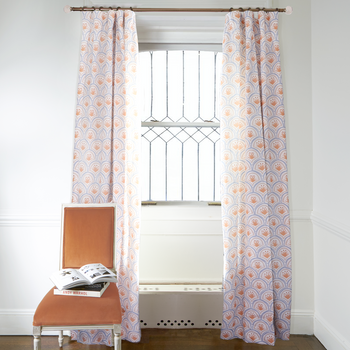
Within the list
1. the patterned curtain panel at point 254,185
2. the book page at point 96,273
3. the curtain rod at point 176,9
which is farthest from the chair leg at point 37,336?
the curtain rod at point 176,9

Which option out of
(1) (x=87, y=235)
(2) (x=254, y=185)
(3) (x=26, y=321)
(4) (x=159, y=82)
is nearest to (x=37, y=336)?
(1) (x=87, y=235)

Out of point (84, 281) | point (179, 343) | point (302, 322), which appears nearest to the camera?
point (84, 281)

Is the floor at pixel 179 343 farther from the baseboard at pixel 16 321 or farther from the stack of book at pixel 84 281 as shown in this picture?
the stack of book at pixel 84 281

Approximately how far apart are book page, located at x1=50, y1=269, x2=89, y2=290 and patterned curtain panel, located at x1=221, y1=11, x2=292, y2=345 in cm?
103

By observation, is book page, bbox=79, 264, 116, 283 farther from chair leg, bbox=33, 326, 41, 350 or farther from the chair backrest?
chair leg, bbox=33, 326, 41, 350

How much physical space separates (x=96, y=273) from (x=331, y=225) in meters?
1.58

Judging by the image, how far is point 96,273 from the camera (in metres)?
1.73

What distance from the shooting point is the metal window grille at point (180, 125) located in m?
2.46

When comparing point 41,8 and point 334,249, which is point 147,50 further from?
point 334,249

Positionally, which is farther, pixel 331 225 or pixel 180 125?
pixel 180 125

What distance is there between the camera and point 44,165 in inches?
88.0

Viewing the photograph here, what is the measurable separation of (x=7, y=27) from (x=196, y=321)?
2.73m

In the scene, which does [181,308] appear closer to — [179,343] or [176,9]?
[179,343]

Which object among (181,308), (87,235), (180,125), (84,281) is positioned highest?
(180,125)
